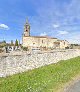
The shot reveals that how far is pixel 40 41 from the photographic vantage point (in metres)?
87.8

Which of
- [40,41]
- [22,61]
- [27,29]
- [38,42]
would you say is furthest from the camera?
[40,41]

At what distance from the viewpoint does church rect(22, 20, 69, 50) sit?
8156cm

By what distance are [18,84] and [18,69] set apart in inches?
155

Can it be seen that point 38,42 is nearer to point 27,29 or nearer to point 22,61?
point 27,29

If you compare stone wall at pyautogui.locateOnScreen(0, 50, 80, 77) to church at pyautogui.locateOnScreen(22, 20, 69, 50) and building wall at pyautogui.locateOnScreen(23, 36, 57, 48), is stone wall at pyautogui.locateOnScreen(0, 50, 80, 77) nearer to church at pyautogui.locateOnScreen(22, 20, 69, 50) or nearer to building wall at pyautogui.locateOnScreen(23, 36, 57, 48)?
church at pyautogui.locateOnScreen(22, 20, 69, 50)

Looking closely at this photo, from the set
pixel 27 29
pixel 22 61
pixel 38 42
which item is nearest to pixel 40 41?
pixel 38 42

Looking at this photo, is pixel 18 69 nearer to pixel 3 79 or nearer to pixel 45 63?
pixel 3 79

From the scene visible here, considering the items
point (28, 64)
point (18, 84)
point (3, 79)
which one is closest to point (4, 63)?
point (3, 79)

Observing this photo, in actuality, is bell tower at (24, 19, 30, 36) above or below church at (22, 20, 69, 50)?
above

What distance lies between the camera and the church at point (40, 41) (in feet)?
268

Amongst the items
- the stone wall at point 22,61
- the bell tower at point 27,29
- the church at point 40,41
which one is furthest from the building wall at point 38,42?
the stone wall at point 22,61

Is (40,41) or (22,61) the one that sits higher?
(40,41)

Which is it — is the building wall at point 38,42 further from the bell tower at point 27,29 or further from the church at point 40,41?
the bell tower at point 27,29

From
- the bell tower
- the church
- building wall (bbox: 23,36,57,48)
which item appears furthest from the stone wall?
building wall (bbox: 23,36,57,48)
